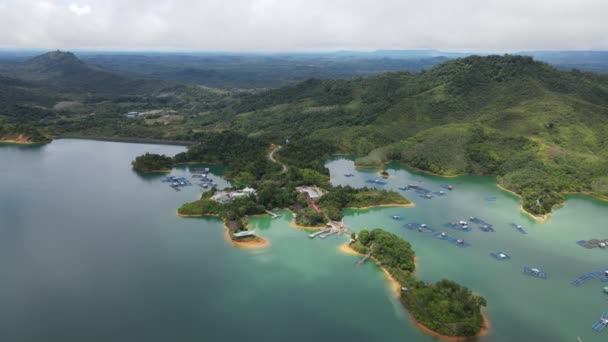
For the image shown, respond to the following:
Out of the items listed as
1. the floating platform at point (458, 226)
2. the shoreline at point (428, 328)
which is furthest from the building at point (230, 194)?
the floating platform at point (458, 226)

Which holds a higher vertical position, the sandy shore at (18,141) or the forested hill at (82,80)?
the forested hill at (82,80)

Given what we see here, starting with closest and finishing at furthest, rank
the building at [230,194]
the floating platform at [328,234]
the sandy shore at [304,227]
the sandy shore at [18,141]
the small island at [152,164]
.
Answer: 1. the floating platform at [328,234]
2. the sandy shore at [304,227]
3. the building at [230,194]
4. the small island at [152,164]
5. the sandy shore at [18,141]

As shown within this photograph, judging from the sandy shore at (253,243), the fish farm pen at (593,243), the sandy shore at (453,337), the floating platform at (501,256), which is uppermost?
the sandy shore at (253,243)

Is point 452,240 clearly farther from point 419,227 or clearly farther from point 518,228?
point 518,228

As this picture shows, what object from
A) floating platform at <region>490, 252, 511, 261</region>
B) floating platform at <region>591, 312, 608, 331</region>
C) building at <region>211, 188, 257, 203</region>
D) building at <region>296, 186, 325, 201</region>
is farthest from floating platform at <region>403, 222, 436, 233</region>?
building at <region>211, 188, 257, 203</region>

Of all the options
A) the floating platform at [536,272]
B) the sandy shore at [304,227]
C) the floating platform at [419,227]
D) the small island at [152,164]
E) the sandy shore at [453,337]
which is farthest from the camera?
the small island at [152,164]

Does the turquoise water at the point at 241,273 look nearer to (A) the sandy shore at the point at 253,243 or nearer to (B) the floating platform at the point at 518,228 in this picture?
(A) the sandy shore at the point at 253,243
